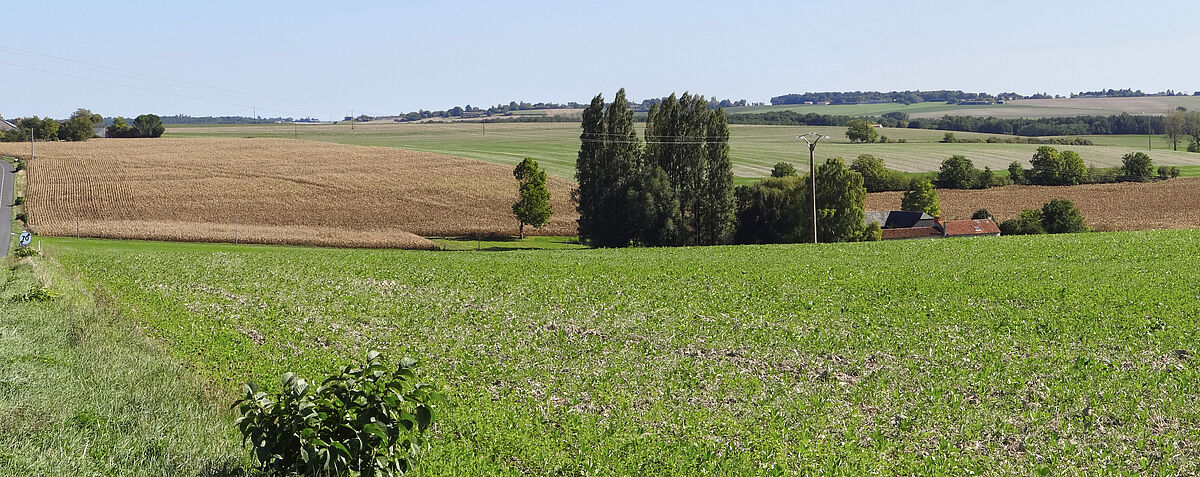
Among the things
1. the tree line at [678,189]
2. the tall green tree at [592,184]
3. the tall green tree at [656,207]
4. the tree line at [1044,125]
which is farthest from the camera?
the tree line at [1044,125]

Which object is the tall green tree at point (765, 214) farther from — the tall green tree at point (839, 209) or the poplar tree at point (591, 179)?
the poplar tree at point (591, 179)

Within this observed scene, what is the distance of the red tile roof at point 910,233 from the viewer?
71188 millimetres

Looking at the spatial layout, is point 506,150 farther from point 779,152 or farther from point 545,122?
point 545,122

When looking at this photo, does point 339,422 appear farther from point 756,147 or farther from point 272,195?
point 756,147

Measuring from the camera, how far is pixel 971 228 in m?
71.9

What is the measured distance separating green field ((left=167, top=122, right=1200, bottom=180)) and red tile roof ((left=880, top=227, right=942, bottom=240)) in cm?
2504

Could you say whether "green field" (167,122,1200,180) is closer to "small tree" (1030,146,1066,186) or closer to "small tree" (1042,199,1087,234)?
"small tree" (1030,146,1066,186)

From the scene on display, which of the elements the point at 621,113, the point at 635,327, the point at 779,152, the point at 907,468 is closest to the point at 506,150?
the point at 779,152

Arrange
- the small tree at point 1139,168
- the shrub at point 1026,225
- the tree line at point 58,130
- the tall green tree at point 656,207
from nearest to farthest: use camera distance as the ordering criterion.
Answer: the tall green tree at point 656,207, the shrub at point 1026,225, the small tree at point 1139,168, the tree line at point 58,130

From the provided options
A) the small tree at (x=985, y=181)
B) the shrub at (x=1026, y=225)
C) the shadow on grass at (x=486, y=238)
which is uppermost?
the small tree at (x=985, y=181)

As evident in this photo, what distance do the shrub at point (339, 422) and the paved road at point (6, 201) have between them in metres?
42.3

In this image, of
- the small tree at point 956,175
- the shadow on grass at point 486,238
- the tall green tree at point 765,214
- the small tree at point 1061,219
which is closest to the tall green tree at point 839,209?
the tall green tree at point 765,214

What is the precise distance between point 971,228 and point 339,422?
70018 mm

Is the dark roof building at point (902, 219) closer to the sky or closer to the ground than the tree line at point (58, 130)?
closer to the ground
